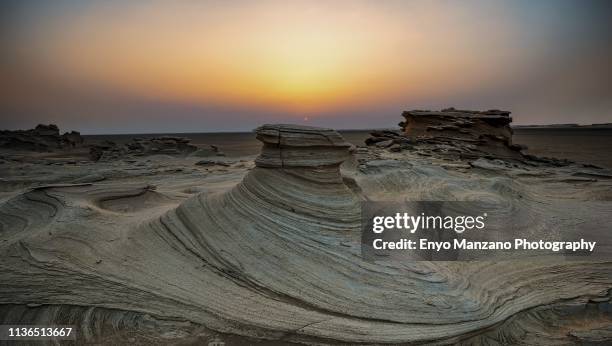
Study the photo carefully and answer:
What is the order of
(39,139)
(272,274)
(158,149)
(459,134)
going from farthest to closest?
(39,139) < (158,149) < (459,134) < (272,274)

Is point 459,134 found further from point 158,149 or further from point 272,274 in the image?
point 158,149

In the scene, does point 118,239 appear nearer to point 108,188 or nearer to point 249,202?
point 249,202

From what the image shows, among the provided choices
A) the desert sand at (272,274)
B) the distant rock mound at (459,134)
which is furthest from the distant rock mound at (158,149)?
the desert sand at (272,274)

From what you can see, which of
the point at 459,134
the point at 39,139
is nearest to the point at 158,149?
the point at 39,139

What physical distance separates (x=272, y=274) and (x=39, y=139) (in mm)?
38614

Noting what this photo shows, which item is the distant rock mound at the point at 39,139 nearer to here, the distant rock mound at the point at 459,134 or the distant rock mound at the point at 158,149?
the distant rock mound at the point at 158,149

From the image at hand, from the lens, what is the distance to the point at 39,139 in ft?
116

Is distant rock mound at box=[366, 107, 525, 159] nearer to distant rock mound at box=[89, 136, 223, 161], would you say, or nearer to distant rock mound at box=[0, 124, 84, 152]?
distant rock mound at box=[89, 136, 223, 161]

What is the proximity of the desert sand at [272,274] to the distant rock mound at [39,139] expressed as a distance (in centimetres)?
3146

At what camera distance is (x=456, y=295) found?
591cm

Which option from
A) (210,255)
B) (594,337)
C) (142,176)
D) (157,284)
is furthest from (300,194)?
(142,176)

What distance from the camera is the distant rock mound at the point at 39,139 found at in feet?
112

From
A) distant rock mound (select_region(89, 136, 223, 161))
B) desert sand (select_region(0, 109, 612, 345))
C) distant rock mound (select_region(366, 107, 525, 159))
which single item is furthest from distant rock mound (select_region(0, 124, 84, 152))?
desert sand (select_region(0, 109, 612, 345))

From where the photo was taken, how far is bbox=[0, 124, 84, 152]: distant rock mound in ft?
112
